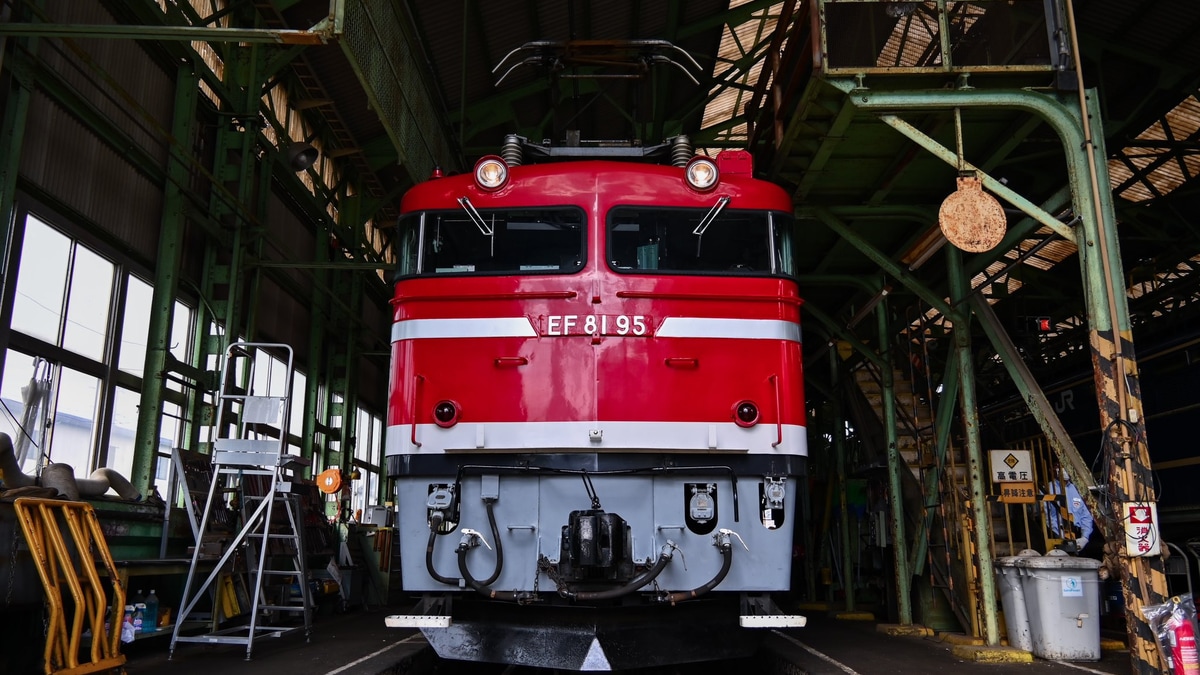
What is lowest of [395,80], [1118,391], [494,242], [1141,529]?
[1141,529]

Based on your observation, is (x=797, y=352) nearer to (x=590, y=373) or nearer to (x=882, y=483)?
(x=590, y=373)

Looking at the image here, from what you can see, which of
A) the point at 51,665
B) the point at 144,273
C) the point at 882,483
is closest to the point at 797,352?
the point at 51,665

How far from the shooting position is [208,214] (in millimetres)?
9664

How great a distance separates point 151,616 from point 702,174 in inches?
199

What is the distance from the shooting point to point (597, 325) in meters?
5.15

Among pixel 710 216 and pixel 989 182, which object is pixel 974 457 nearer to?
pixel 989 182

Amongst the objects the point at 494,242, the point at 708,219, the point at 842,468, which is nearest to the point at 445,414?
the point at 494,242

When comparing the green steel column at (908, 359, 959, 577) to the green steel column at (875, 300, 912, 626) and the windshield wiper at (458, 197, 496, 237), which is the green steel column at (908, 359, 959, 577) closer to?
the green steel column at (875, 300, 912, 626)

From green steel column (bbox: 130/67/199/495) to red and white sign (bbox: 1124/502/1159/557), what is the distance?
7847 millimetres

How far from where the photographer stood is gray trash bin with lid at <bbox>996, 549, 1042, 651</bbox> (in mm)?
6395

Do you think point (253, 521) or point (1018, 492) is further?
point (1018, 492)

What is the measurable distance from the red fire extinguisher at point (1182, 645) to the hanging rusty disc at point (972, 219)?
2316 millimetres

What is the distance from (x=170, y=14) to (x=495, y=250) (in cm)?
524

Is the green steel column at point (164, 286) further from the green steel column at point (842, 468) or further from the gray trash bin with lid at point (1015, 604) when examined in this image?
the green steel column at point (842, 468)
